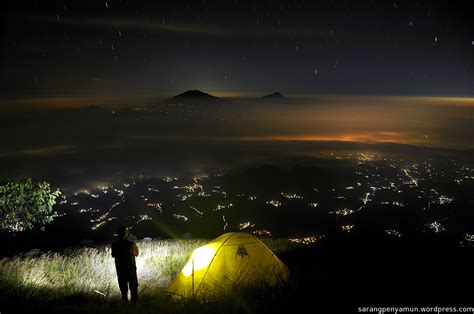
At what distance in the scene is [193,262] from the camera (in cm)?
1160

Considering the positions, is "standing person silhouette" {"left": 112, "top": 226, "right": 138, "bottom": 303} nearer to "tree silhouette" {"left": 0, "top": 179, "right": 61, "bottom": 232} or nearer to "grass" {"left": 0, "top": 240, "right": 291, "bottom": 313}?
"grass" {"left": 0, "top": 240, "right": 291, "bottom": 313}

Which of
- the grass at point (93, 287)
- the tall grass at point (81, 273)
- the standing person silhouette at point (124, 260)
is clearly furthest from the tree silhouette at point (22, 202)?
the standing person silhouette at point (124, 260)

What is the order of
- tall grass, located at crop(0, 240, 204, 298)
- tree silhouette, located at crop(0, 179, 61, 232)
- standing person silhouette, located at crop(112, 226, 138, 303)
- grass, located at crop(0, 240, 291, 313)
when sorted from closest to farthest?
grass, located at crop(0, 240, 291, 313)
standing person silhouette, located at crop(112, 226, 138, 303)
tall grass, located at crop(0, 240, 204, 298)
tree silhouette, located at crop(0, 179, 61, 232)

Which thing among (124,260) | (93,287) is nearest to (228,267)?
(124,260)

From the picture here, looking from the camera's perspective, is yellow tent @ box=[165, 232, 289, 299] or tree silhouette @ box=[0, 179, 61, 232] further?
tree silhouette @ box=[0, 179, 61, 232]

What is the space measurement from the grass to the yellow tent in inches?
29.4

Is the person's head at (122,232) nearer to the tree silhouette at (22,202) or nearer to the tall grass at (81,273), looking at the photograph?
the tall grass at (81,273)

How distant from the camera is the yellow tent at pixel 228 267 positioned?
10969mm

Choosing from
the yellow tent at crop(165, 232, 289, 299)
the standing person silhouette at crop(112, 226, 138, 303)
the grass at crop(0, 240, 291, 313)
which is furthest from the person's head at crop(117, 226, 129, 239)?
the yellow tent at crop(165, 232, 289, 299)

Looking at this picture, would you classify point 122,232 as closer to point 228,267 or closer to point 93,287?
point 93,287

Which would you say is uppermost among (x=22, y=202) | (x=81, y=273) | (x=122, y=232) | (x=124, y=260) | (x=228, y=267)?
(x=122, y=232)

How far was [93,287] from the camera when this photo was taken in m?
11.3

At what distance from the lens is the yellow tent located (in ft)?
36.0

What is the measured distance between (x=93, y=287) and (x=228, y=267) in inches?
158
